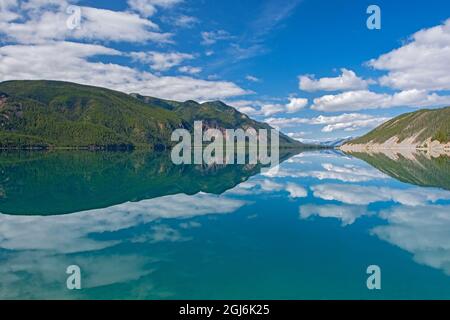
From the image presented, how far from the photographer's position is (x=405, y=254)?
24.3 metres

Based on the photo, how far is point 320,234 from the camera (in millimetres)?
29656

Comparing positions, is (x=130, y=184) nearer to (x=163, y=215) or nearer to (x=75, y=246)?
(x=163, y=215)

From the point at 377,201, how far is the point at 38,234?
38.0 meters

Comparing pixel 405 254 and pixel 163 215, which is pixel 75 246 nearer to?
pixel 163 215

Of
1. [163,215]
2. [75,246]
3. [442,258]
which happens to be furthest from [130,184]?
[442,258]

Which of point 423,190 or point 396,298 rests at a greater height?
point 423,190

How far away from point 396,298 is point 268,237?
1238 centimetres

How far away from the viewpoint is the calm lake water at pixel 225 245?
18328mm

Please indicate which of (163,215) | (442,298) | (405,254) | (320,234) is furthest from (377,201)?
(442,298)

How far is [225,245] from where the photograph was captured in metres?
26.2

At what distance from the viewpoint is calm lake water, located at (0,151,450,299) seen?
60.1 ft
